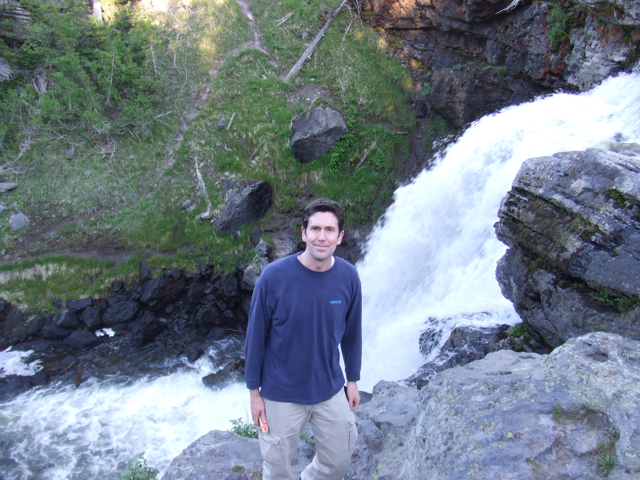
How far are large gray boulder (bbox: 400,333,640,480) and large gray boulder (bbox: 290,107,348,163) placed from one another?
1131cm

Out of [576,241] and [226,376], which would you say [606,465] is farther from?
[226,376]

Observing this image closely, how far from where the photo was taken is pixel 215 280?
12930 millimetres

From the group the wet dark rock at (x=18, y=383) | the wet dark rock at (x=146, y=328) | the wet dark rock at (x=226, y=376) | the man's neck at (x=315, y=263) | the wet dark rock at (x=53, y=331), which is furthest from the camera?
the wet dark rock at (x=146, y=328)

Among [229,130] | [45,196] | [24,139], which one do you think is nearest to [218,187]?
[229,130]

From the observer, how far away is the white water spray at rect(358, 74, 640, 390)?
8.91 m

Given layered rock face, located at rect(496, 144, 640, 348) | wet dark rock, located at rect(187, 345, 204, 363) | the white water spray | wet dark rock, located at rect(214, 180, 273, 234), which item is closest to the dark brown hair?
layered rock face, located at rect(496, 144, 640, 348)

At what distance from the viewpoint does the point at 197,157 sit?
50.1 feet

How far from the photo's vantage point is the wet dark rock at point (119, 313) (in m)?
12.0

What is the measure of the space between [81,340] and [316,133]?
9494mm

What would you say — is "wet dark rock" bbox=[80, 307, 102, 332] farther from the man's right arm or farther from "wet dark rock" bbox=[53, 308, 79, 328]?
the man's right arm

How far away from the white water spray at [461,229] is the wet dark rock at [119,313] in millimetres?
6722

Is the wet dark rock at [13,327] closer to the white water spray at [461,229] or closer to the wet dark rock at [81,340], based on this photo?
the wet dark rock at [81,340]

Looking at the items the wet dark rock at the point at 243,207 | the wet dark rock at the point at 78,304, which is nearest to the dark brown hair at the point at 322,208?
the wet dark rock at the point at 243,207

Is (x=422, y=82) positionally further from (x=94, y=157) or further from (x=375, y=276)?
(x=94, y=157)
